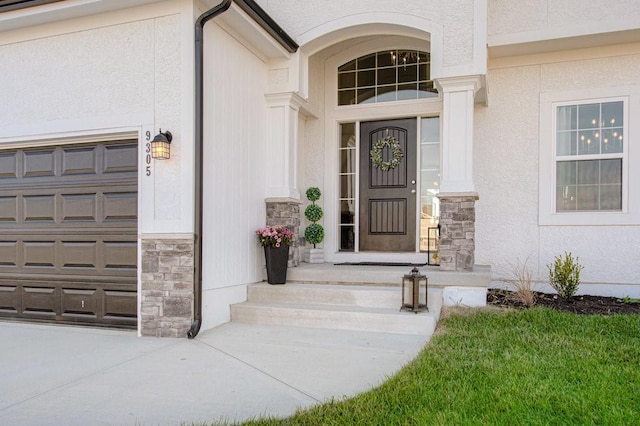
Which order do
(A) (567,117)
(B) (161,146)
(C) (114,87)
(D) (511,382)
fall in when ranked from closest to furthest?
(D) (511,382) < (B) (161,146) < (C) (114,87) < (A) (567,117)

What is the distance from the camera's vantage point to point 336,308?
5605mm

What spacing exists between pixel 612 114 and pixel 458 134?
8.33 feet

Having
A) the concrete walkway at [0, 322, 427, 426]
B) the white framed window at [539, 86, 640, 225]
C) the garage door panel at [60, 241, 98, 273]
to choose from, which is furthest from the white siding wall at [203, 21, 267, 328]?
the white framed window at [539, 86, 640, 225]

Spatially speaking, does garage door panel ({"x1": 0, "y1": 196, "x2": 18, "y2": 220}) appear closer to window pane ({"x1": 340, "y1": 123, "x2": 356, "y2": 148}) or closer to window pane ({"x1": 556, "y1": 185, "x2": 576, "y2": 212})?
window pane ({"x1": 340, "y1": 123, "x2": 356, "y2": 148})

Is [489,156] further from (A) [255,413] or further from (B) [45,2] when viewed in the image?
(B) [45,2]

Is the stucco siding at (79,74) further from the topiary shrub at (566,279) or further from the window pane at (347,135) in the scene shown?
the topiary shrub at (566,279)

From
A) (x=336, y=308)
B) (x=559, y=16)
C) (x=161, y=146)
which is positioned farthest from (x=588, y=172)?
(x=161, y=146)

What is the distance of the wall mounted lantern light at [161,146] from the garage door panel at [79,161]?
1.12 meters

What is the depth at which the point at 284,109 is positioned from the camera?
6836 millimetres

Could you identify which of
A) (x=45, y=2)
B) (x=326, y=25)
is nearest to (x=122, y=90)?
(x=45, y=2)

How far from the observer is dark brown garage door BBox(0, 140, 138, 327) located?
5.57 m

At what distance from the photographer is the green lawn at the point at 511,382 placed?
9.51 feet

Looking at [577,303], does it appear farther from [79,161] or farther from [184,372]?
[79,161]

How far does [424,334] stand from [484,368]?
1.33 meters
